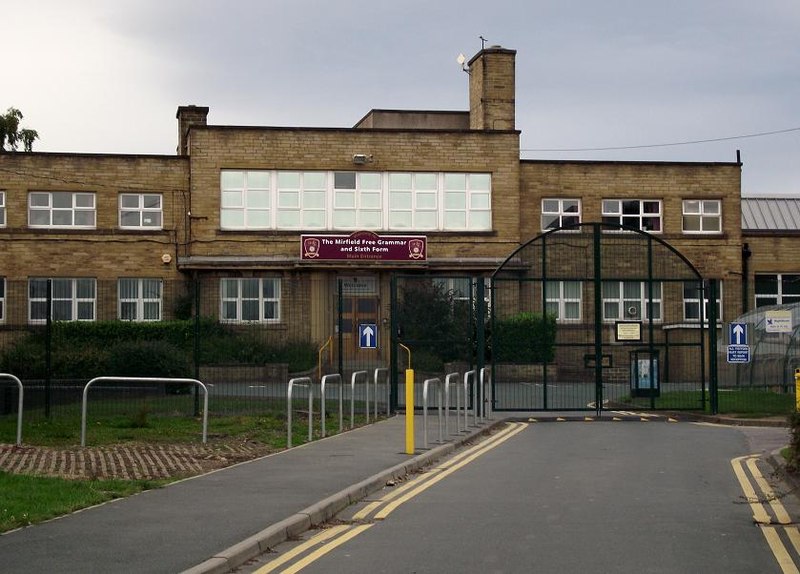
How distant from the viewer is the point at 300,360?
24.1m

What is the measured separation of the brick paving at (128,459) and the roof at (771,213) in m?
39.6

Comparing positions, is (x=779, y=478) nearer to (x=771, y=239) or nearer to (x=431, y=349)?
(x=431, y=349)

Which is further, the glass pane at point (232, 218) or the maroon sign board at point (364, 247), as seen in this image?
the glass pane at point (232, 218)

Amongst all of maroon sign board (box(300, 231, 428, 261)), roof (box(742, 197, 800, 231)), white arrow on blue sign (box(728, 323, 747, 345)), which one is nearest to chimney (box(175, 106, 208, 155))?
maroon sign board (box(300, 231, 428, 261))

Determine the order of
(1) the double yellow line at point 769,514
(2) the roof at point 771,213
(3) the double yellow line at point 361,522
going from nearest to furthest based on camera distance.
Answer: (3) the double yellow line at point 361,522
(1) the double yellow line at point 769,514
(2) the roof at point 771,213

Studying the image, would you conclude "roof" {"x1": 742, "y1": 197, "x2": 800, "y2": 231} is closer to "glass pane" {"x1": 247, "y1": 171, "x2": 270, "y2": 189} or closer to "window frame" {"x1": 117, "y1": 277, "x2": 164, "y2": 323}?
"glass pane" {"x1": 247, "y1": 171, "x2": 270, "y2": 189}

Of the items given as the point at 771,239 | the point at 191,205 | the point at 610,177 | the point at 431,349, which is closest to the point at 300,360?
the point at 431,349

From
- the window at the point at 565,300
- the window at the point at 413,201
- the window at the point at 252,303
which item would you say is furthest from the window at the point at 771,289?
the window at the point at 252,303

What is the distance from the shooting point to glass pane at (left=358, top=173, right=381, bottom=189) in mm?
44031

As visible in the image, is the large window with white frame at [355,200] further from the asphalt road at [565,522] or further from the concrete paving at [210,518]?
the concrete paving at [210,518]

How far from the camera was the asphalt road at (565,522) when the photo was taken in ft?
29.1

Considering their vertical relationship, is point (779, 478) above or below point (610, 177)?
below

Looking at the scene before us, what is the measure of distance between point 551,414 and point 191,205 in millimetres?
19844

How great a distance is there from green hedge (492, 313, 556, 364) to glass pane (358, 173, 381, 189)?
1626cm
